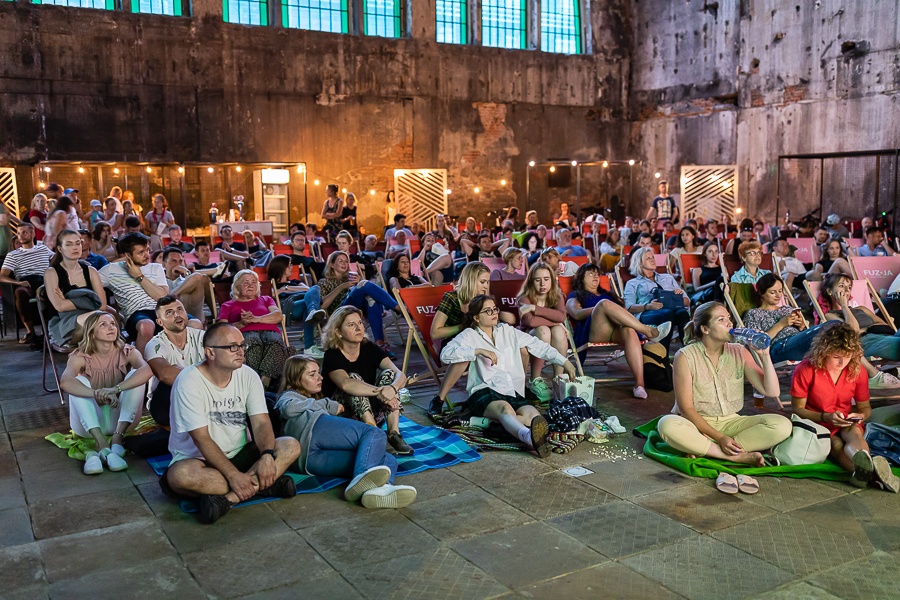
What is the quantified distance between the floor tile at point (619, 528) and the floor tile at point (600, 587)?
214mm

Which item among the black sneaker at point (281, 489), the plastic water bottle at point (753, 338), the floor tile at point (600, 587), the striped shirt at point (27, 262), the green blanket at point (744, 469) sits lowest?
the floor tile at point (600, 587)

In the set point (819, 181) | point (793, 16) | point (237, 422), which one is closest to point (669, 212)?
point (819, 181)

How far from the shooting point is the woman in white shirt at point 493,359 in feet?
19.4

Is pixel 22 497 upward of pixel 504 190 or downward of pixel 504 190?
downward

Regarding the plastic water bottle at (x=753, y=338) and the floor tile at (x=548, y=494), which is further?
the plastic water bottle at (x=753, y=338)

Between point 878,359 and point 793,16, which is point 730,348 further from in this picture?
point 793,16

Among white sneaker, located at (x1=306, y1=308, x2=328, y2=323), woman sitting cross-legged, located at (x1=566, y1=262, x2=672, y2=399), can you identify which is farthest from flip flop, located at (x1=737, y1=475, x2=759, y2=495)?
white sneaker, located at (x1=306, y1=308, x2=328, y2=323)

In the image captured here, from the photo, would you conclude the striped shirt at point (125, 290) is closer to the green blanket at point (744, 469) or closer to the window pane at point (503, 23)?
the green blanket at point (744, 469)

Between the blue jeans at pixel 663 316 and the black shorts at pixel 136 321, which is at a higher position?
the black shorts at pixel 136 321

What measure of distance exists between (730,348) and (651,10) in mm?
18856

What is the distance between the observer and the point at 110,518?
177 inches

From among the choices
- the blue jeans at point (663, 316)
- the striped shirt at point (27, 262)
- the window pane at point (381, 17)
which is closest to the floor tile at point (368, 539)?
the blue jeans at point (663, 316)

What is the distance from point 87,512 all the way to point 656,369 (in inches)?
175

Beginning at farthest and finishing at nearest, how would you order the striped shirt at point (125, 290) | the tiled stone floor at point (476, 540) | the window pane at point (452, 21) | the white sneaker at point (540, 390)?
1. the window pane at point (452, 21)
2. the striped shirt at point (125, 290)
3. the white sneaker at point (540, 390)
4. the tiled stone floor at point (476, 540)
